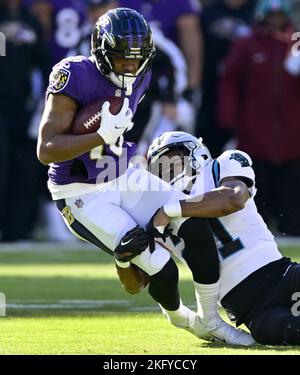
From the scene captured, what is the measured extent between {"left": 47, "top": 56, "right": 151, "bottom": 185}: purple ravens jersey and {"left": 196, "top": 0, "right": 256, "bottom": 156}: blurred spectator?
5950mm

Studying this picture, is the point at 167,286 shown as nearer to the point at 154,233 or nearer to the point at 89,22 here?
the point at 154,233

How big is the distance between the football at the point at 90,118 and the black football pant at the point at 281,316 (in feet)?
3.89

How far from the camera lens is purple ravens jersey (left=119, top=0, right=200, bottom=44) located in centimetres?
1145

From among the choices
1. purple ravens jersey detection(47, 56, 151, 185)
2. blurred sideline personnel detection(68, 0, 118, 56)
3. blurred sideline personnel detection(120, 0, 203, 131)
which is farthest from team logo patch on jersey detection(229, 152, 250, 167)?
blurred sideline personnel detection(120, 0, 203, 131)

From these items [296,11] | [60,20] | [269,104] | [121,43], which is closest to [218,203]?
[121,43]

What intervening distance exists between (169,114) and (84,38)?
102cm

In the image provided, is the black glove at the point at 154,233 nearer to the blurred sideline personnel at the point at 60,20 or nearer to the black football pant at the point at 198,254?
the black football pant at the point at 198,254

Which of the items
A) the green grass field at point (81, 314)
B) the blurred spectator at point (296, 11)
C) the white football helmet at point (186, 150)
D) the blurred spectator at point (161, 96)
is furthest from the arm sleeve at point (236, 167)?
the blurred spectator at point (296, 11)

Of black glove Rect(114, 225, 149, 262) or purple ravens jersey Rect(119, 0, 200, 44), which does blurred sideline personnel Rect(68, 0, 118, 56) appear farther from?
black glove Rect(114, 225, 149, 262)

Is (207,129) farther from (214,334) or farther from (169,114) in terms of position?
(214,334)

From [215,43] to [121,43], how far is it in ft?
20.8

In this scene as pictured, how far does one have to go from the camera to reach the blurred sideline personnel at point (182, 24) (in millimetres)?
11500
